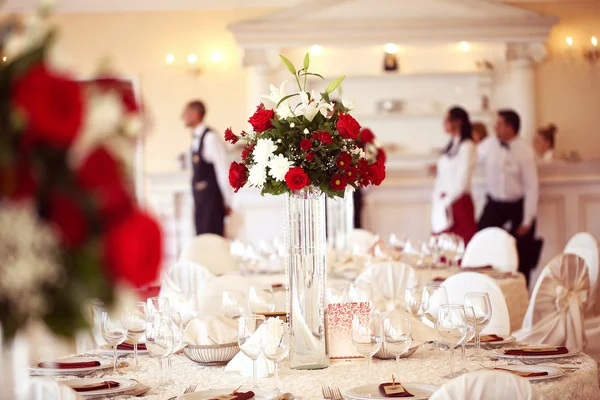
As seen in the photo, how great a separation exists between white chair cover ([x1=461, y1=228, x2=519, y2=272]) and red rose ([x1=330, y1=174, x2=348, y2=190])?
2.69 metres

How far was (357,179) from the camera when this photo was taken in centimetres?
274

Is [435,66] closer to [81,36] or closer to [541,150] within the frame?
[541,150]

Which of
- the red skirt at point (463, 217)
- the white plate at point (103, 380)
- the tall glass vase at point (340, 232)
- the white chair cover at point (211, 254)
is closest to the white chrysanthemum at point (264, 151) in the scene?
the white plate at point (103, 380)

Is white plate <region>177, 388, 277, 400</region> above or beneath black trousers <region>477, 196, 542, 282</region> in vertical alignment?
beneath

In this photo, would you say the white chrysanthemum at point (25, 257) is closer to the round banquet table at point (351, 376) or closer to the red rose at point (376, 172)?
the round banquet table at point (351, 376)

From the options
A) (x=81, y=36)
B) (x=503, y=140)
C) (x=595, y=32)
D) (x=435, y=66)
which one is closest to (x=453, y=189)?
(x=503, y=140)

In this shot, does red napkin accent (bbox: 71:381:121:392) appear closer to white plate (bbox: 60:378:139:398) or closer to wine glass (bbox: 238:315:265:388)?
white plate (bbox: 60:378:139:398)

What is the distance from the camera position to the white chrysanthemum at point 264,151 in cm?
267

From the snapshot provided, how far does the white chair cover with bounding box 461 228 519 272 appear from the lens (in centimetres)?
526

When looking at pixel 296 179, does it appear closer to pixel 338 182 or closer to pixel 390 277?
pixel 338 182

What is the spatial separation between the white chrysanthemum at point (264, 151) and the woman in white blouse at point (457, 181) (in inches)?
177

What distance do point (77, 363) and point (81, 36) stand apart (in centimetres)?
754

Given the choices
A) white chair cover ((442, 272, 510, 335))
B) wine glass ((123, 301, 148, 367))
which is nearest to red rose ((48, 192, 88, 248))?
wine glass ((123, 301, 148, 367))

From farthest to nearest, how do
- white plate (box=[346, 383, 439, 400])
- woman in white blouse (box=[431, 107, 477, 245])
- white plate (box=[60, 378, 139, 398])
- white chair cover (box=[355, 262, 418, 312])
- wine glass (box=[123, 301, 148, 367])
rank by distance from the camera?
1. woman in white blouse (box=[431, 107, 477, 245])
2. white chair cover (box=[355, 262, 418, 312])
3. wine glass (box=[123, 301, 148, 367])
4. white plate (box=[60, 378, 139, 398])
5. white plate (box=[346, 383, 439, 400])
